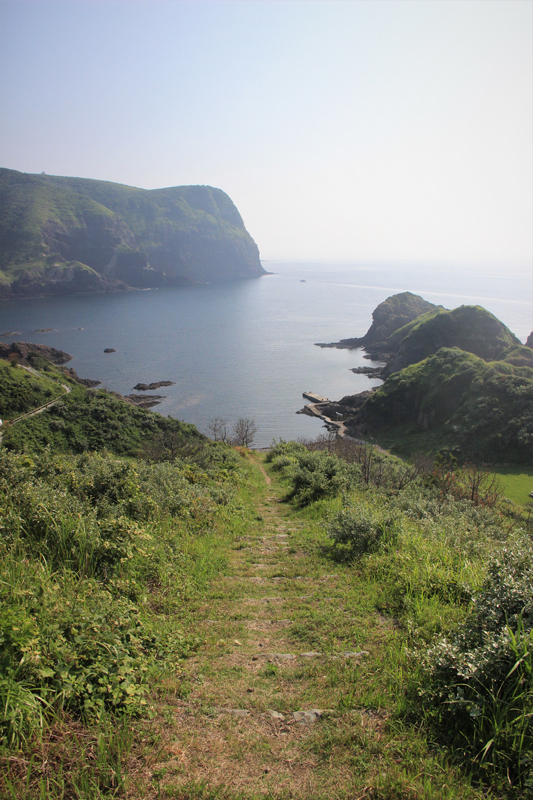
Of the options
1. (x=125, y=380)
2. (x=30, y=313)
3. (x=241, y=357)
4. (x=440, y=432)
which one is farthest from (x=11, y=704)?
(x=30, y=313)

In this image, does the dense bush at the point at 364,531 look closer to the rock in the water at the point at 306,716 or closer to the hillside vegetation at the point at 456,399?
the rock in the water at the point at 306,716

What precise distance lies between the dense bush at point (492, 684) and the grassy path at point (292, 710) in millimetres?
330

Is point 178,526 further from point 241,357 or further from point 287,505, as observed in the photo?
point 241,357

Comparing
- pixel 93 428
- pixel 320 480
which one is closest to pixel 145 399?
pixel 93 428

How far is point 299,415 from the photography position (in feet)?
274

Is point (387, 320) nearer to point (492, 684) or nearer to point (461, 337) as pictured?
point (461, 337)

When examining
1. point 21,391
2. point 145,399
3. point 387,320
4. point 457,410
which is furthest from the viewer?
point 387,320

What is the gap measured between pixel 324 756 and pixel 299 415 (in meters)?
80.1

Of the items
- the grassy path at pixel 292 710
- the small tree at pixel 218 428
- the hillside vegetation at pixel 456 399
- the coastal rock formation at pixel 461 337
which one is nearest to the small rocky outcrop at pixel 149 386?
the small tree at pixel 218 428

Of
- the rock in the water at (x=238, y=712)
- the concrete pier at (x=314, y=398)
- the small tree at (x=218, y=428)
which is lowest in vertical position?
the small tree at (x=218, y=428)

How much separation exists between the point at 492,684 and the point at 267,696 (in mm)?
2125

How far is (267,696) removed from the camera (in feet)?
14.1

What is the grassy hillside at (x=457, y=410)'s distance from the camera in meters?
59.6

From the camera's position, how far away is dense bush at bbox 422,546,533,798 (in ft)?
10.7
